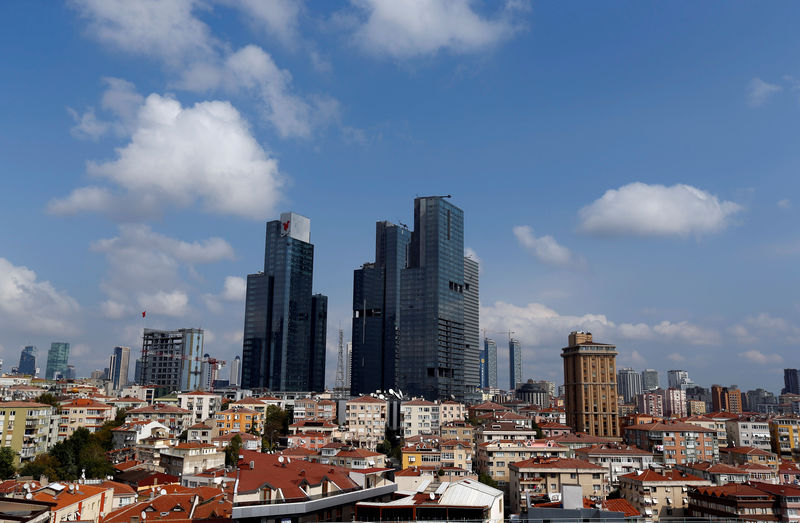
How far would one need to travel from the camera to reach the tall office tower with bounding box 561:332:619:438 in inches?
5842

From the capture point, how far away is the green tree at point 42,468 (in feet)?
254

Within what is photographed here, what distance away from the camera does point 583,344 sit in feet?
511

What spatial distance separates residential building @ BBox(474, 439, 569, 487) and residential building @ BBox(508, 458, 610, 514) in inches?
398

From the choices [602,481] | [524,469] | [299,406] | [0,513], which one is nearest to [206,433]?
[299,406]

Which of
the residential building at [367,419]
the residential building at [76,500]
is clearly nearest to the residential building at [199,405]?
the residential building at [367,419]

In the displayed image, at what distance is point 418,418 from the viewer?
128250 mm

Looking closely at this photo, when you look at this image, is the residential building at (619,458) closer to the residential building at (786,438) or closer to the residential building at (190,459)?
the residential building at (786,438)

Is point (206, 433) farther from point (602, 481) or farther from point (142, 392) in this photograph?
point (142, 392)

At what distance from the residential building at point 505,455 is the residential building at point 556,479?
10.1 metres

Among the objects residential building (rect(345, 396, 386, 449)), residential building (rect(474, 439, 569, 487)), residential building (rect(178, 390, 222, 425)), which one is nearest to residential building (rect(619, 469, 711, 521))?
residential building (rect(474, 439, 569, 487))

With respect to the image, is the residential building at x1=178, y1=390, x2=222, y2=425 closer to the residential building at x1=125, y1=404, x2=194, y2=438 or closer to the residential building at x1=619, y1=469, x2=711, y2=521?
the residential building at x1=125, y1=404, x2=194, y2=438

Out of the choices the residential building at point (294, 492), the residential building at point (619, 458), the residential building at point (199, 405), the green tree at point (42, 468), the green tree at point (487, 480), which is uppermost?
the residential building at point (199, 405)

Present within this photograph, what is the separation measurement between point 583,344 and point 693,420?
119 ft

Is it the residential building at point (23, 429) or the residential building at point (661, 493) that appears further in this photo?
the residential building at point (23, 429)
